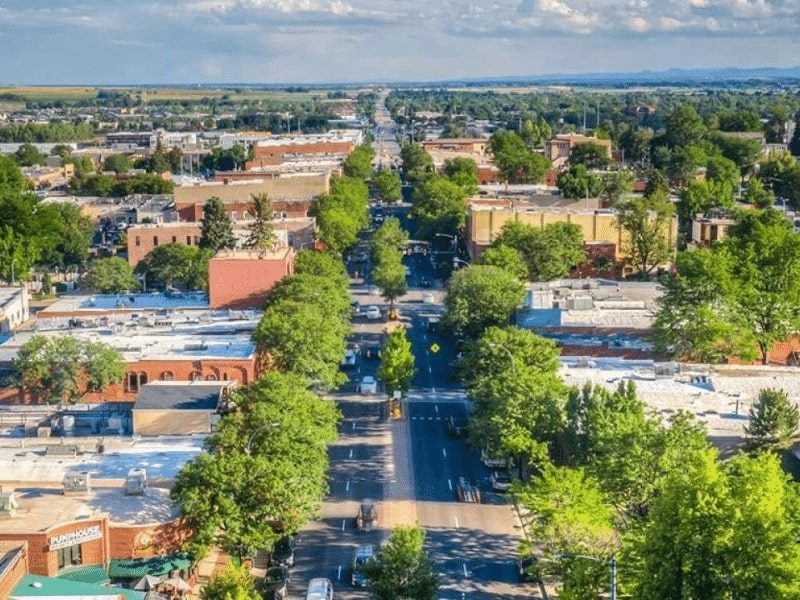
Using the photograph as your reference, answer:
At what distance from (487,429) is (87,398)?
24835mm

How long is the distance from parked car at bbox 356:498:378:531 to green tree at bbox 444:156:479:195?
90.0 meters

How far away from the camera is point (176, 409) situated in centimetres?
5850

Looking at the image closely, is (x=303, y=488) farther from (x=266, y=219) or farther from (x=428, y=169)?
(x=428, y=169)

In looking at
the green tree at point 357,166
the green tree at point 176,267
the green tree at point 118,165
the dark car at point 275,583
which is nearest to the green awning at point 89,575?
the dark car at point 275,583

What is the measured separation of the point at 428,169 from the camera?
16650 cm

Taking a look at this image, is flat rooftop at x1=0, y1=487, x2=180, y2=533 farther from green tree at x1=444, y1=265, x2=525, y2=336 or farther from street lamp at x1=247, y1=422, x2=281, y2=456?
green tree at x1=444, y1=265, x2=525, y2=336

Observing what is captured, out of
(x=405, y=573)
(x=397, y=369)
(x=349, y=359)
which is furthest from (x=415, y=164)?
(x=405, y=573)

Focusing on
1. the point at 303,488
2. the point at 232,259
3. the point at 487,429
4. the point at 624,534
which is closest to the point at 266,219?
the point at 232,259

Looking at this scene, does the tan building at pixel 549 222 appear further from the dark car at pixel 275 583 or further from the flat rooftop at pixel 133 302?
the dark car at pixel 275 583

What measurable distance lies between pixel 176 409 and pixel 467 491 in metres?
15.0

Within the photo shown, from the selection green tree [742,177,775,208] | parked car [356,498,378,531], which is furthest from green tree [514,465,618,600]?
green tree [742,177,775,208]

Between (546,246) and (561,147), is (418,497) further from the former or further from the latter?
(561,147)

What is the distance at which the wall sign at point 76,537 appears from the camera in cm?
4119

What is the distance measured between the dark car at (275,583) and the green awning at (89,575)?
21.0 feet
